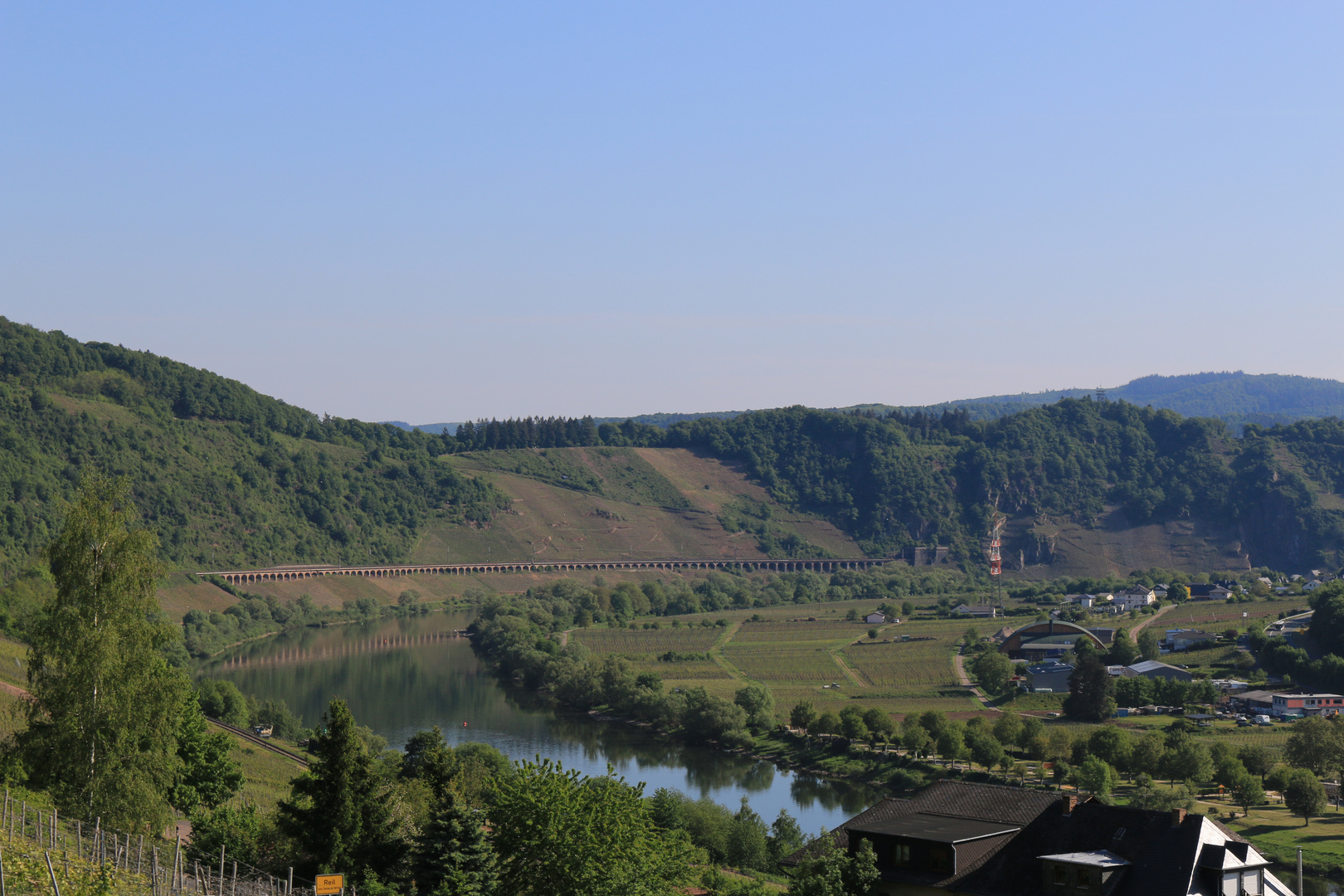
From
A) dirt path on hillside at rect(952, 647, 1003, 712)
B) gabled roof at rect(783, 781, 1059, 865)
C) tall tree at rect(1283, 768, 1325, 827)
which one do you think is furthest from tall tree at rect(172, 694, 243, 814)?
dirt path on hillside at rect(952, 647, 1003, 712)

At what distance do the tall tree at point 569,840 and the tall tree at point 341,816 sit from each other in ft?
9.84

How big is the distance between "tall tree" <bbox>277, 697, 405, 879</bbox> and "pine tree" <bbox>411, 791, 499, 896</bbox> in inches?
71.2

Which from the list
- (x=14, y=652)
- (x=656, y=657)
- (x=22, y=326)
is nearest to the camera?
(x=14, y=652)

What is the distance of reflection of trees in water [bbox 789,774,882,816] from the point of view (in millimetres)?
60719

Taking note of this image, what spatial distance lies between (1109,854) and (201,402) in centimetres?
18829

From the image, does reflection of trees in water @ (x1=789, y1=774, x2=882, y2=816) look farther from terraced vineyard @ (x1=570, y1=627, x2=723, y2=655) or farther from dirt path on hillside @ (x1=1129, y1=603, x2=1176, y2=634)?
dirt path on hillside @ (x1=1129, y1=603, x2=1176, y2=634)

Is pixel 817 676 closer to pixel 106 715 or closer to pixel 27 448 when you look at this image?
pixel 106 715

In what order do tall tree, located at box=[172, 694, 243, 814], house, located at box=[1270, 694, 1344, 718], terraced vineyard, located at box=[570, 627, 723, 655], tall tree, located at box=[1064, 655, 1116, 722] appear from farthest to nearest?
terraced vineyard, located at box=[570, 627, 723, 655], house, located at box=[1270, 694, 1344, 718], tall tree, located at box=[1064, 655, 1116, 722], tall tree, located at box=[172, 694, 243, 814]

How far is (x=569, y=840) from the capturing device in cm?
2497

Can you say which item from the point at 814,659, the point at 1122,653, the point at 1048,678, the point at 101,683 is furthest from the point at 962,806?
the point at 814,659

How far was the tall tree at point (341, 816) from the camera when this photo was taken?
27281mm

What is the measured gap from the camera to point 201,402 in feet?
639

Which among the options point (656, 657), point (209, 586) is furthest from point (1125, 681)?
point (209, 586)

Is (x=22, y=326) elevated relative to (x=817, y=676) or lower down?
elevated
